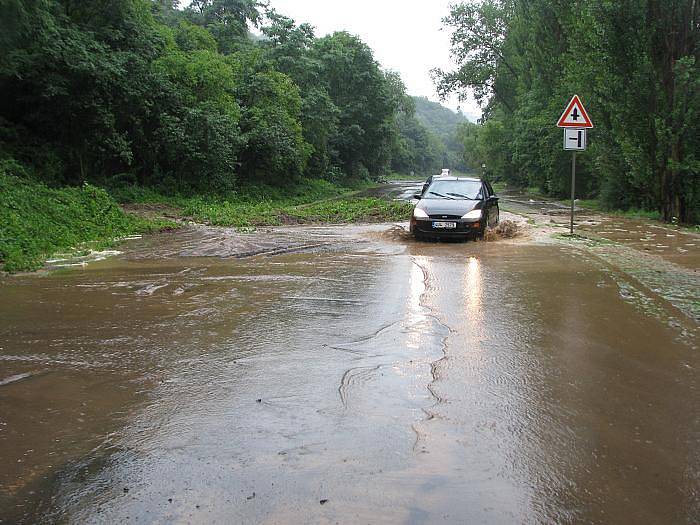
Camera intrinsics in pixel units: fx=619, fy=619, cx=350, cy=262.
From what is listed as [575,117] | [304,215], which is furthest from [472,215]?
[304,215]

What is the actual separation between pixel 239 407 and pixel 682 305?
17.7 feet

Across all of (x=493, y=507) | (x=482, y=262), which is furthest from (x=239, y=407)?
(x=482, y=262)

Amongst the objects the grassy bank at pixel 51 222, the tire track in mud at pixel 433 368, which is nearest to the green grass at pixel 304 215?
the grassy bank at pixel 51 222

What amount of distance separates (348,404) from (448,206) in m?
10.0

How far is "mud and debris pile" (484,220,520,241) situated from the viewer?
46.3ft

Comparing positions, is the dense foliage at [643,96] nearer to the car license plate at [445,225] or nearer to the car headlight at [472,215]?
the car headlight at [472,215]

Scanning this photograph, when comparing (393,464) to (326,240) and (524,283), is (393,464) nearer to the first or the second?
(524,283)

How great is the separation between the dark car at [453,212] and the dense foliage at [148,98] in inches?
431

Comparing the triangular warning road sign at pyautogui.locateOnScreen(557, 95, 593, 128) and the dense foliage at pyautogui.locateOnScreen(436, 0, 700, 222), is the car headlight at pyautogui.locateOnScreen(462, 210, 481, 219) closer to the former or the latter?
the triangular warning road sign at pyautogui.locateOnScreen(557, 95, 593, 128)

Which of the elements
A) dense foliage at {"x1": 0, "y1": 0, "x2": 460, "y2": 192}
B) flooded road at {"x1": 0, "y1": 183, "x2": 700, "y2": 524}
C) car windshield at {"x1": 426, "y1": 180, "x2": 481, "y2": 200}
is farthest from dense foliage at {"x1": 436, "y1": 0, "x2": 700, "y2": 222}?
dense foliage at {"x1": 0, "y1": 0, "x2": 460, "y2": 192}

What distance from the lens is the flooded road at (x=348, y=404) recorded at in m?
3.04

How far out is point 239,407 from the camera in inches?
164

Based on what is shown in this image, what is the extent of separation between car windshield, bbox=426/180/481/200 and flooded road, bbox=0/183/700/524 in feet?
20.7

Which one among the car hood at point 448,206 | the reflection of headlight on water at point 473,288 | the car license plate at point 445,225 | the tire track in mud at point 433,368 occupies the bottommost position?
the reflection of headlight on water at point 473,288
